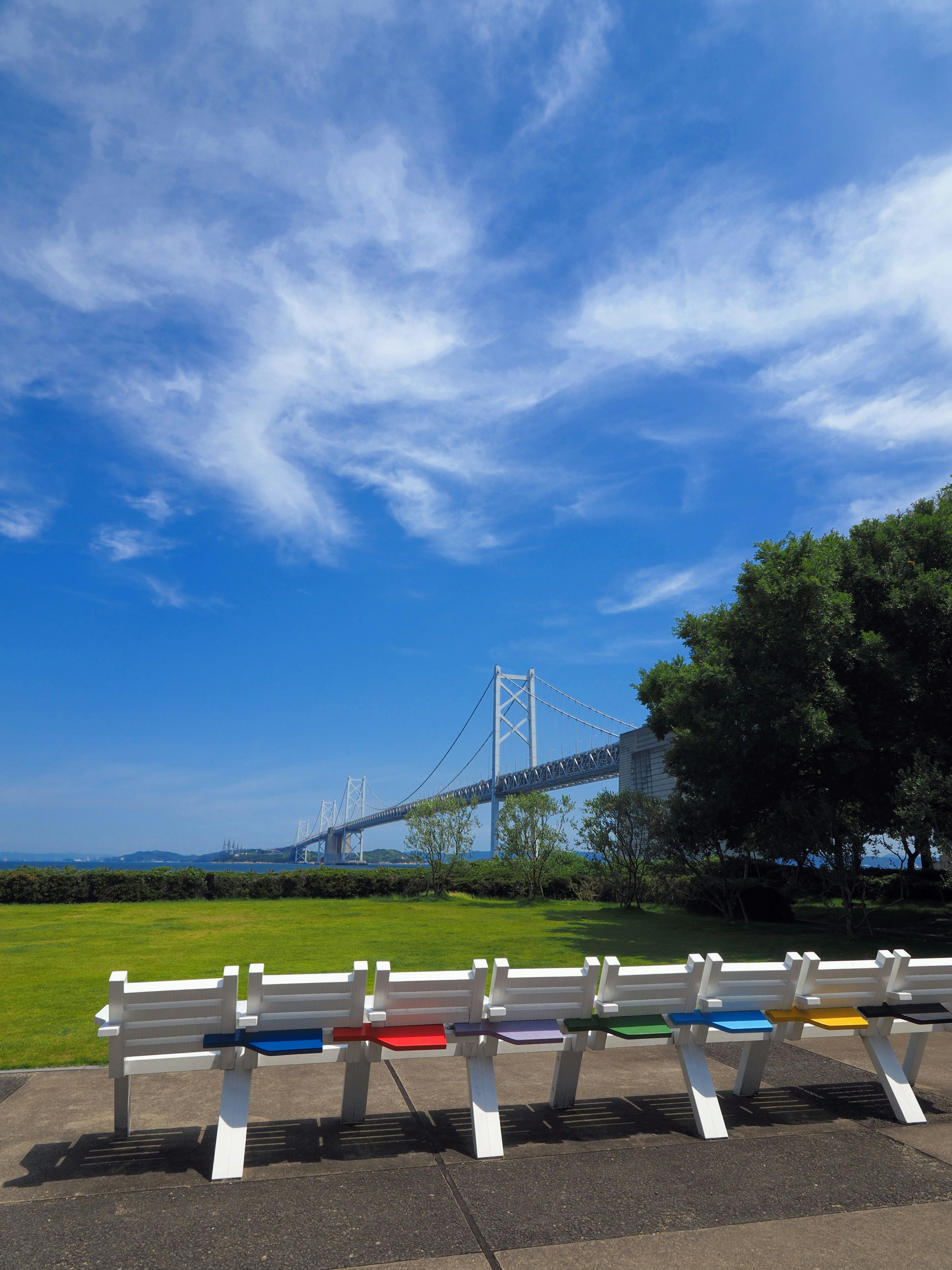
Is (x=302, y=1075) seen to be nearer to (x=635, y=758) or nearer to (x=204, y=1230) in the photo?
(x=204, y=1230)

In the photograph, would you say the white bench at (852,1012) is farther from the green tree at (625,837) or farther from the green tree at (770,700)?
the green tree at (625,837)

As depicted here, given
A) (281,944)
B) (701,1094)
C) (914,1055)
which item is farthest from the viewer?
(281,944)

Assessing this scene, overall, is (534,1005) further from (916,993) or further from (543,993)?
(916,993)

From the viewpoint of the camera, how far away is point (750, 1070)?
4633 millimetres

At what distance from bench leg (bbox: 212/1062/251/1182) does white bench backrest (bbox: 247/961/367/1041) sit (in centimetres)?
21

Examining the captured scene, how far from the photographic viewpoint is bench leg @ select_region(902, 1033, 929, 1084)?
4.77 m

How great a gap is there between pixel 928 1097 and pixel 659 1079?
4.85 feet

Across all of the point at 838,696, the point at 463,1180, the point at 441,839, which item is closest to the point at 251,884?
the point at 441,839

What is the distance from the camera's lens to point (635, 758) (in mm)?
34094

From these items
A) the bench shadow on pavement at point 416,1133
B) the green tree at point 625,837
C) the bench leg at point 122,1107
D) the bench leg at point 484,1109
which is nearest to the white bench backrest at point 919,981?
the bench shadow on pavement at point 416,1133

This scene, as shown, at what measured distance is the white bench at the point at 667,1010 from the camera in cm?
406

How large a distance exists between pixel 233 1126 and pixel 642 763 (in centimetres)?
3129

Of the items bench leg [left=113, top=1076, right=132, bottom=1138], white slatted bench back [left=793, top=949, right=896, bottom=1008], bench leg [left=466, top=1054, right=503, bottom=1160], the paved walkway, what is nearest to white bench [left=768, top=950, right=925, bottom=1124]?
white slatted bench back [left=793, top=949, right=896, bottom=1008]

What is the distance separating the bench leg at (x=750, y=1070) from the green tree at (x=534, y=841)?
18.6 metres
